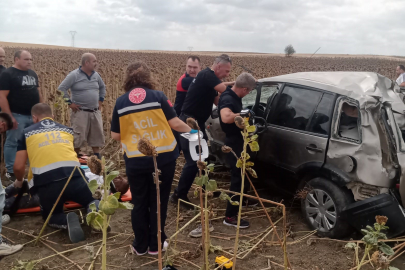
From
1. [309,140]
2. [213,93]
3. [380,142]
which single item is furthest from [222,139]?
[380,142]

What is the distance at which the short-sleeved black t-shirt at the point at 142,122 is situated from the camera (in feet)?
10.8

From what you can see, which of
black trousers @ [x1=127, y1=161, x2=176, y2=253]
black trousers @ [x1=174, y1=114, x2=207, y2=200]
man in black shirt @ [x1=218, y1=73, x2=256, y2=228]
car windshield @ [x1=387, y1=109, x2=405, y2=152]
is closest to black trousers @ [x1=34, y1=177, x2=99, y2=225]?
black trousers @ [x1=127, y1=161, x2=176, y2=253]

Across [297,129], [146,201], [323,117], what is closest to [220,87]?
[297,129]

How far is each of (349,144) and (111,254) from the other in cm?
274

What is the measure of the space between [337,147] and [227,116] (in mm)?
1230

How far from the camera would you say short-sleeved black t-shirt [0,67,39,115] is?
554 cm

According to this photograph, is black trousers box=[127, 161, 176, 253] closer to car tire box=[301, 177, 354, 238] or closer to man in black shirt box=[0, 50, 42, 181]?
car tire box=[301, 177, 354, 238]

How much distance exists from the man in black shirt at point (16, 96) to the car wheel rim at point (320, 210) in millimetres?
4484

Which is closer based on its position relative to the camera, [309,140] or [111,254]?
[111,254]

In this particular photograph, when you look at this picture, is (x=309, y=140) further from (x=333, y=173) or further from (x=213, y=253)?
(x=213, y=253)

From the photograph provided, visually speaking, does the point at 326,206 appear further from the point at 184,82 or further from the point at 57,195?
the point at 57,195

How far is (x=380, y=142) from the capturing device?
353 centimetres

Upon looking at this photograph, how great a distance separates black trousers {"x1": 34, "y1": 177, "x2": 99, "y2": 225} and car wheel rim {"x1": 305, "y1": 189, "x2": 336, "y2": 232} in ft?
8.17

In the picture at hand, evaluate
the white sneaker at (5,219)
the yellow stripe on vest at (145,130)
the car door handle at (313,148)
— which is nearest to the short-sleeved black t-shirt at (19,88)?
the white sneaker at (5,219)
